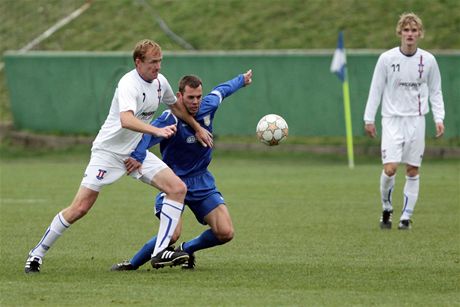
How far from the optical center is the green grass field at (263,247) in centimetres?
867

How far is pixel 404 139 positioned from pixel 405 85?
656 mm

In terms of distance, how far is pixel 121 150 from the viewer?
9953mm

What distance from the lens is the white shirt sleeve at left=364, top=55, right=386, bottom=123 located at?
13.8 m

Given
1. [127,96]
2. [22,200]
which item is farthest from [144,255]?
[22,200]

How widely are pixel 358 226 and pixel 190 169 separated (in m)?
4.24

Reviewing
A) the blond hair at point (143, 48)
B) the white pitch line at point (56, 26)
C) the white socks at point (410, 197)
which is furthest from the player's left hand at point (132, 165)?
the white pitch line at point (56, 26)

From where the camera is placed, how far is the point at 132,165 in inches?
388

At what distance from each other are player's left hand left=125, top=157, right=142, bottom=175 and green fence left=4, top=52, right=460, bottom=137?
1580cm

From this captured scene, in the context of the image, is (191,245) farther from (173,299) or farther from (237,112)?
(237,112)

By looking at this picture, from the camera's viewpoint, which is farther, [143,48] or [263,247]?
[263,247]

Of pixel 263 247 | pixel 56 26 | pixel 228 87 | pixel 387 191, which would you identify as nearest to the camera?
pixel 228 87

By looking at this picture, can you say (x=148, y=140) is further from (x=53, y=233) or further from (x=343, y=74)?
(x=343, y=74)

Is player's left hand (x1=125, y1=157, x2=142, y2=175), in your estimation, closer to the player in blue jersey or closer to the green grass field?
the player in blue jersey

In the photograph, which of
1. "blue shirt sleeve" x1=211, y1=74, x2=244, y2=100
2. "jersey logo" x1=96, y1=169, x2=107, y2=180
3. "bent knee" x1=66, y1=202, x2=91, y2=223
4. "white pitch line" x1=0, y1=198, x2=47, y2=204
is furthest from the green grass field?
"blue shirt sleeve" x1=211, y1=74, x2=244, y2=100
